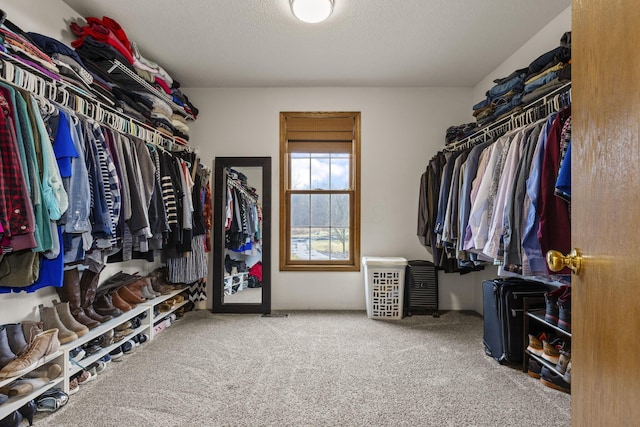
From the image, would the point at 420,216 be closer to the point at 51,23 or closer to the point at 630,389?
the point at 630,389

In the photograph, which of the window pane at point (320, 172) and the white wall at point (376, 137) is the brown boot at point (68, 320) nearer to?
the white wall at point (376, 137)

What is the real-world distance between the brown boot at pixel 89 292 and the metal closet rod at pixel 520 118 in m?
3.12

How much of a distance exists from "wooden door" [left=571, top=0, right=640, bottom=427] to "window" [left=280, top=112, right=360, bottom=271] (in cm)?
305

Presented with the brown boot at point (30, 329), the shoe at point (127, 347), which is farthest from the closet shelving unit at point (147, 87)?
the shoe at point (127, 347)

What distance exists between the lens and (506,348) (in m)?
2.32

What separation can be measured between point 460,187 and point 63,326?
9.68 ft

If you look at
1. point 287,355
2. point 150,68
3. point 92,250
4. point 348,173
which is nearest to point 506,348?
point 287,355

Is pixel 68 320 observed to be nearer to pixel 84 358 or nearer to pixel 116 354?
pixel 84 358

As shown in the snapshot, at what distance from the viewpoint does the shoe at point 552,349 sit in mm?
2037

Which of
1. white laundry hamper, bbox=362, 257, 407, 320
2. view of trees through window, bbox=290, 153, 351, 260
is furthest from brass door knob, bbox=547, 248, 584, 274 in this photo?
view of trees through window, bbox=290, 153, 351, 260

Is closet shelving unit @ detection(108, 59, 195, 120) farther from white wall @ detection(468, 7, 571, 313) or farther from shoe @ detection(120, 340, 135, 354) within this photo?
white wall @ detection(468, 7, 571, 313)

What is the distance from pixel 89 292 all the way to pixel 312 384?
64.6 inches

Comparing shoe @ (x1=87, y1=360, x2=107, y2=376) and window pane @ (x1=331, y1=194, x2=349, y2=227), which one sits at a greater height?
window pane @ (x1=331, y1=194, x2=349, y2=227)

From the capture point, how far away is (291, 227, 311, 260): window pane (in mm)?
3891
